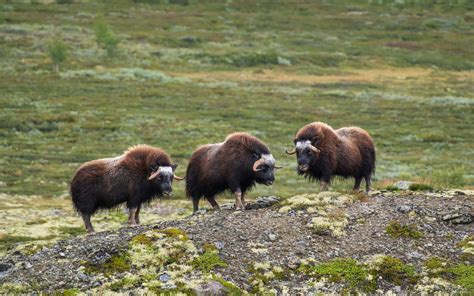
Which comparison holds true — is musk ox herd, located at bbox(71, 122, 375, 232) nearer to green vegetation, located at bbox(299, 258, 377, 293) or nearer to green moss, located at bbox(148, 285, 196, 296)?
green vegetation, located at bbox(299, 258, 377, 293)

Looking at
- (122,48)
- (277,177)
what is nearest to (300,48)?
(122,48)

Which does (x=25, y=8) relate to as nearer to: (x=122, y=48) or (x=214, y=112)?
(x=122, y=48)

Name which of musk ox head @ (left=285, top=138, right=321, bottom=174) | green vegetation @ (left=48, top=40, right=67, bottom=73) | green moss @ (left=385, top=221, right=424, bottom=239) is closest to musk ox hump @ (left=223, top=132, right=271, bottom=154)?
musk ox head @ (left=285, top=138, right=321, bottom=174)

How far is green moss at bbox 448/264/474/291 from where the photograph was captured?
633 inches

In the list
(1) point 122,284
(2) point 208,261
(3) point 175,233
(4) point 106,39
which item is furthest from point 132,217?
(4) point 106,39

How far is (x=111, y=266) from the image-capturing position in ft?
53.8

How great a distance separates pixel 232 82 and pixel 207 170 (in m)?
65.8

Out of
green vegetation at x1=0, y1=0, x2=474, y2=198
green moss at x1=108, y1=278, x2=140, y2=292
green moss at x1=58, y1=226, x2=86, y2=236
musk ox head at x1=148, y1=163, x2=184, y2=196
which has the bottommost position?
green vegetation at x1=0, y1=0, x2=474, y2=198

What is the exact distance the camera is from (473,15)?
13525 cm

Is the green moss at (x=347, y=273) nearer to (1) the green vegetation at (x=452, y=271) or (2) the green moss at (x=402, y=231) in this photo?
(1) the green vegetation at (x=452, y=271)

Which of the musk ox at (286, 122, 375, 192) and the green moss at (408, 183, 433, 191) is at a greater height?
the musk ox at (286, 122, 375, 192)

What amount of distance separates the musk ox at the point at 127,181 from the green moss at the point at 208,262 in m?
3.62

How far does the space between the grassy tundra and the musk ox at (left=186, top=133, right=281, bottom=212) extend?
26.6 feet

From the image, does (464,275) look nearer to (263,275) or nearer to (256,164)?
(263,275)
